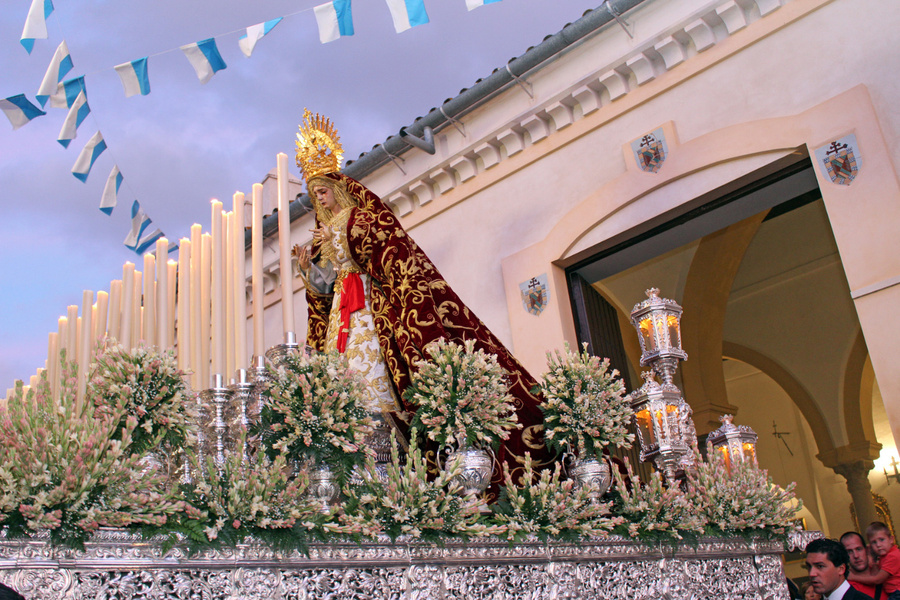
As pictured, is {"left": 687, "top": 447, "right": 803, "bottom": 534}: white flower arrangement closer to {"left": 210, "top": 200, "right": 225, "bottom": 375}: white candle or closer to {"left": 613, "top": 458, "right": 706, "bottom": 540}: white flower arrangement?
{"left": 613, "top": 458, "right": 706, "bottom": 540}: white flower arrangement

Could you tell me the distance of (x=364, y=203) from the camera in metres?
3.90

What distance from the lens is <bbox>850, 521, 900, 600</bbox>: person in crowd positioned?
4137 millimetres

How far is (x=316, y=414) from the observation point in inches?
92.3

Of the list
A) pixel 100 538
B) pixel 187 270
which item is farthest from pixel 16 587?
pixel 187 270

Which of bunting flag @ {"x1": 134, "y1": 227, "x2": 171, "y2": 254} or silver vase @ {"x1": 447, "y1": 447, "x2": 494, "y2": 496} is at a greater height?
bunting flag @ {"x1": 134, "y1": 227, "x2": 171, "y2": 254}

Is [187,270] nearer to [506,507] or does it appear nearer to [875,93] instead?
[506,507]

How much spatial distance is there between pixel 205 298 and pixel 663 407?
1.86 metres

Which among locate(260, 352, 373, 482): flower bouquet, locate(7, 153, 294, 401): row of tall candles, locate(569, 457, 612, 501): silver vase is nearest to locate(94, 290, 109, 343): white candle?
locate(7, 153, 294, 401): row of tall candles

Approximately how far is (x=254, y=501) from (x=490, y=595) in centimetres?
83

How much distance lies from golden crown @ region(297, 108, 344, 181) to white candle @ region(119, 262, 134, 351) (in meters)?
1.06

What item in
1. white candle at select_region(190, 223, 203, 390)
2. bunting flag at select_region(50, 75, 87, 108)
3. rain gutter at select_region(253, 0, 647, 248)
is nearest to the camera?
white candle at select_region(190, 223, 203, 390)

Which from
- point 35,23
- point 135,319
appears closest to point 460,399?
point 135,319

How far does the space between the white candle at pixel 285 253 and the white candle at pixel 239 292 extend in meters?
0.13

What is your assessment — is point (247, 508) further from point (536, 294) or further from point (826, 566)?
point (536, 294)
